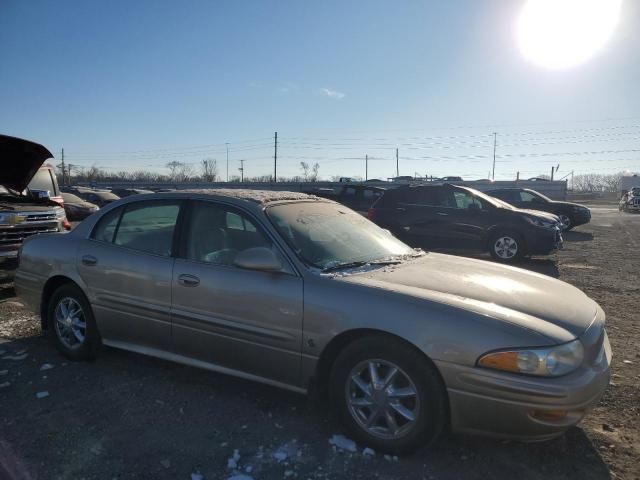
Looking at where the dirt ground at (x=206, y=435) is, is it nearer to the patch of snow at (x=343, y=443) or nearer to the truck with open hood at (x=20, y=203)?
the patch of snow at (x=343, y=443)

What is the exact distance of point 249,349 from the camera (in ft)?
10.9

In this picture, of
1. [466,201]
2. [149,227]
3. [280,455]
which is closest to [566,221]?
[466,201]

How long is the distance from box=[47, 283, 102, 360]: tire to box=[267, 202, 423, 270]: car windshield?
1.93 metres

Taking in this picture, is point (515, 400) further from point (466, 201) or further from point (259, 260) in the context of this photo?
point (466, 201)

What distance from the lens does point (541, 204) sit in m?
17.4

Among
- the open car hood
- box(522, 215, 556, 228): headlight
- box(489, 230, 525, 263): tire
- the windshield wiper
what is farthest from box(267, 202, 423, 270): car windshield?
box(522, 215, 556, 228): headlight

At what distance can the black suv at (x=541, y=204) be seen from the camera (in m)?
17.3

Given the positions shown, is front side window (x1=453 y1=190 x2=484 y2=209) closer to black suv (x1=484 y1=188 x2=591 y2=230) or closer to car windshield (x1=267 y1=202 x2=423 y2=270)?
car windshield (x1=267 y1=202 x2=423 y2=270)

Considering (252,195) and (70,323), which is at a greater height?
(252,195)

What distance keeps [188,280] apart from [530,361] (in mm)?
2296

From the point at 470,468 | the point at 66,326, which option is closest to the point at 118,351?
the point at 66,326

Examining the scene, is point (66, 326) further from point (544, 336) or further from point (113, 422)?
point (544, 336)

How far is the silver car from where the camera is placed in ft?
8.61

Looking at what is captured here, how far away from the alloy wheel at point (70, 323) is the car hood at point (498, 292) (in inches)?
99.4
